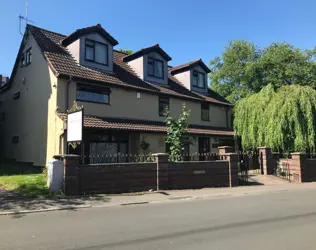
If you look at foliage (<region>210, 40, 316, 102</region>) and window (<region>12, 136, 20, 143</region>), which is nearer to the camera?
window (<region>12, 136, 20, 143</region>)

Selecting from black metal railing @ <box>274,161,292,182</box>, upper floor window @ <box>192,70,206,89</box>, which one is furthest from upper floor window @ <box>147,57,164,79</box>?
black metal railing @ <box>274,161,292,182</box>

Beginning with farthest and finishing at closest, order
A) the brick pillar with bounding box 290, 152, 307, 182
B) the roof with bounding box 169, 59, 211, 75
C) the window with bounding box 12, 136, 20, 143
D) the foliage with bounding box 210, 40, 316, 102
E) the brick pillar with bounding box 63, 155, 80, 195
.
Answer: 1. the foliage with bounding box 210, 40, 316, 102
2. the roof with bounding box 169, 59, 211, 75
3. the window with bounding box 12, 136, 20, 143
4. the brick pillar with bounding box 290, 152, 307, 182
5. the brick pillar with bounding box 63, 155, 80, 195

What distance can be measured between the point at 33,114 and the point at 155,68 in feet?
28.5

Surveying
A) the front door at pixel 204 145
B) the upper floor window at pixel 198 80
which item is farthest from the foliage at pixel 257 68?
the front door at pixel 204 145

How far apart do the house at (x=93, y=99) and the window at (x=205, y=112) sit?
78mm

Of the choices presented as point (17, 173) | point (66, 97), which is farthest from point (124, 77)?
point (17, 173)

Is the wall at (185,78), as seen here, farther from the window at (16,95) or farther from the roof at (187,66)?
the window at (16,95)

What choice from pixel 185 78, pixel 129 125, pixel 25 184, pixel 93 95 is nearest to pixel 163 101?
pixel 185 78

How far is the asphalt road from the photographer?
18.9 ft

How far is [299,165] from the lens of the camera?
18.2 meters

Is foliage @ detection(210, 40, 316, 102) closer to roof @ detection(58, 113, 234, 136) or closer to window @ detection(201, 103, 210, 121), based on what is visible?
window @ detection(201, 103, 210, 121)

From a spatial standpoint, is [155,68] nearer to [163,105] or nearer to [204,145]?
[163,105]

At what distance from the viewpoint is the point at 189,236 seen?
250 inches

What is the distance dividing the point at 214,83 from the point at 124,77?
19.2 meters
